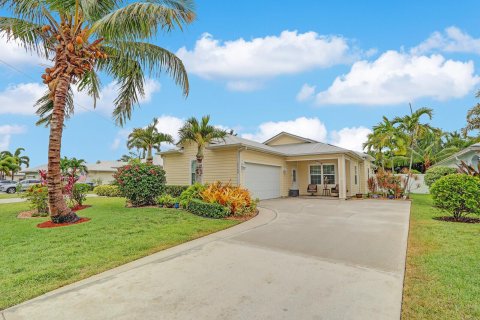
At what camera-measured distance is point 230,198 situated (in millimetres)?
9328

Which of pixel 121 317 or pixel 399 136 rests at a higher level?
pixel 399 136

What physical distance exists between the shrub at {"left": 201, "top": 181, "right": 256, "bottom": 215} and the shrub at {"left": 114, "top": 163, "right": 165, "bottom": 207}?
3.07 meters

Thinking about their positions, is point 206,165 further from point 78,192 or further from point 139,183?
point 78,192

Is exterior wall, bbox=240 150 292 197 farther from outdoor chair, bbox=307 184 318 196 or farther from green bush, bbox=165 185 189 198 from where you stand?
green bush, bbox=165 185 189 198

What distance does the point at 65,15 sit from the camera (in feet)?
25.6

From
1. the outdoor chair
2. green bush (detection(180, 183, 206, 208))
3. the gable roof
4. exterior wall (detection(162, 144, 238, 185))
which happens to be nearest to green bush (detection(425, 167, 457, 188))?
the outdoor chair

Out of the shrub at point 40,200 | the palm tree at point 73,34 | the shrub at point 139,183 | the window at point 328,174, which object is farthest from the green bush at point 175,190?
the window at point 328,174

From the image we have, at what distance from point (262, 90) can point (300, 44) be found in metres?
4.76

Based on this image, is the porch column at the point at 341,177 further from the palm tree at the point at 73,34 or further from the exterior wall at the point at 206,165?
the palm tree at the point at 73,34

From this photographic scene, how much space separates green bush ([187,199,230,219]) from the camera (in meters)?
9.06

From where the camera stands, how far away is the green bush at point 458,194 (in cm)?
819

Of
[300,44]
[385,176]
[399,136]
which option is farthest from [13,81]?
[399,136]

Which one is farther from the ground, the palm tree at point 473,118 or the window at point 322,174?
the palm tree at point 473,118

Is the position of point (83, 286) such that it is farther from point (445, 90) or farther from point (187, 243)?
point (445, 90)
